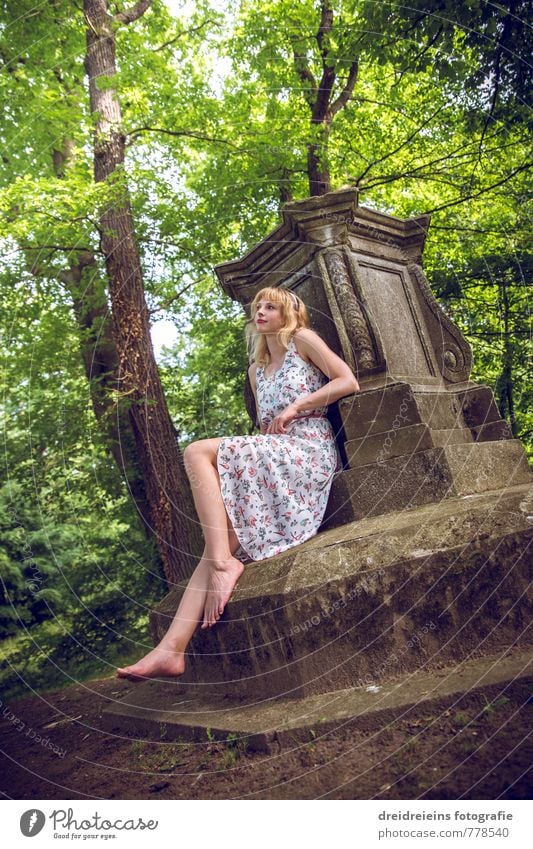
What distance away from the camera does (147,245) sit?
28.6ft

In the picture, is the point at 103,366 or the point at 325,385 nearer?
the point at 325,385

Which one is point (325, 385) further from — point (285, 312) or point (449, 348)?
point (449, 348)

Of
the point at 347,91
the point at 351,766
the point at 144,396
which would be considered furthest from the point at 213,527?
the point at 347,91

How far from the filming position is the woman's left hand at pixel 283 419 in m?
3.73

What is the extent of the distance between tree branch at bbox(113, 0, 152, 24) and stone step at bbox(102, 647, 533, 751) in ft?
30.9

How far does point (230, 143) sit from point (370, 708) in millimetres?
7848

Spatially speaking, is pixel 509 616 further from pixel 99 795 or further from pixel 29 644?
pixel 29 644

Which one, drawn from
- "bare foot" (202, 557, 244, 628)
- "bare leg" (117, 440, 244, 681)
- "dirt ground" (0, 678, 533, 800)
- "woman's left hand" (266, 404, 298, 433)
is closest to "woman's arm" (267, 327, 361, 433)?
"woman's left hand" (266, 404, 298, 433)

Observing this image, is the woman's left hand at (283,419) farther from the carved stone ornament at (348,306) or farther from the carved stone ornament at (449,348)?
the carved stone ornament at (449,348)

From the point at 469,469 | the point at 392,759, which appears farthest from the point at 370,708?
the point at 469,469

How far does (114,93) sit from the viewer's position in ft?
24.9

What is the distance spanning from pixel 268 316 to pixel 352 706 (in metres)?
2.47

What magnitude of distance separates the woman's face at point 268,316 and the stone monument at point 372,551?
412 mm
